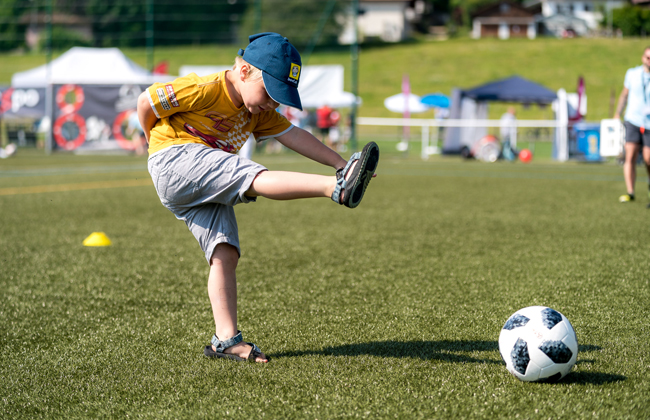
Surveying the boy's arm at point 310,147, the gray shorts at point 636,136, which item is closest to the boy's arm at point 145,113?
the boy's arm at point 310,147

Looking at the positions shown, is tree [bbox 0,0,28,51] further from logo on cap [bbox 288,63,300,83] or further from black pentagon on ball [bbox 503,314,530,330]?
black pentagon on ball [bbox 503,314,530,330]

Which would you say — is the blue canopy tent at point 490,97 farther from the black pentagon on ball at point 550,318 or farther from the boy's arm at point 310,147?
the black pentagon on ball at point 550,318

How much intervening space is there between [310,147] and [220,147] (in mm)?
450

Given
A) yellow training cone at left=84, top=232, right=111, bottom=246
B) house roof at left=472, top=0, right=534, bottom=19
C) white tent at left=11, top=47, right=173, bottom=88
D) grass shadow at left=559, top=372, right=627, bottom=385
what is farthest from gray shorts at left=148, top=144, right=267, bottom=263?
house roof at left=472, top=0, right=534, bottom=19

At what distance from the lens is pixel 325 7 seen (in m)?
22.2

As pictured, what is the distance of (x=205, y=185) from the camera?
288 centimetres

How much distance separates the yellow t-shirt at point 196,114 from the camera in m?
3.02

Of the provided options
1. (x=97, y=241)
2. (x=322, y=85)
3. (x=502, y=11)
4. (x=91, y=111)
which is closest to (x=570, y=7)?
(x=502, y=11)

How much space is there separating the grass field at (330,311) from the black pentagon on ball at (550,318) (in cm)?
23

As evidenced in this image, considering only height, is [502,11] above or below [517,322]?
above


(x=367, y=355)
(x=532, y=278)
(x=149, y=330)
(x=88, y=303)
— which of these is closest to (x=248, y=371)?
(x=367, y=355)

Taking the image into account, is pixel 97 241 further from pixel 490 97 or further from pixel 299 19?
pixel 299 19

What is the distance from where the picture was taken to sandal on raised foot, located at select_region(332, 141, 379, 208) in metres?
2.49

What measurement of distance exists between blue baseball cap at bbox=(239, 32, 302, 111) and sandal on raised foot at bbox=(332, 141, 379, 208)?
483mm
